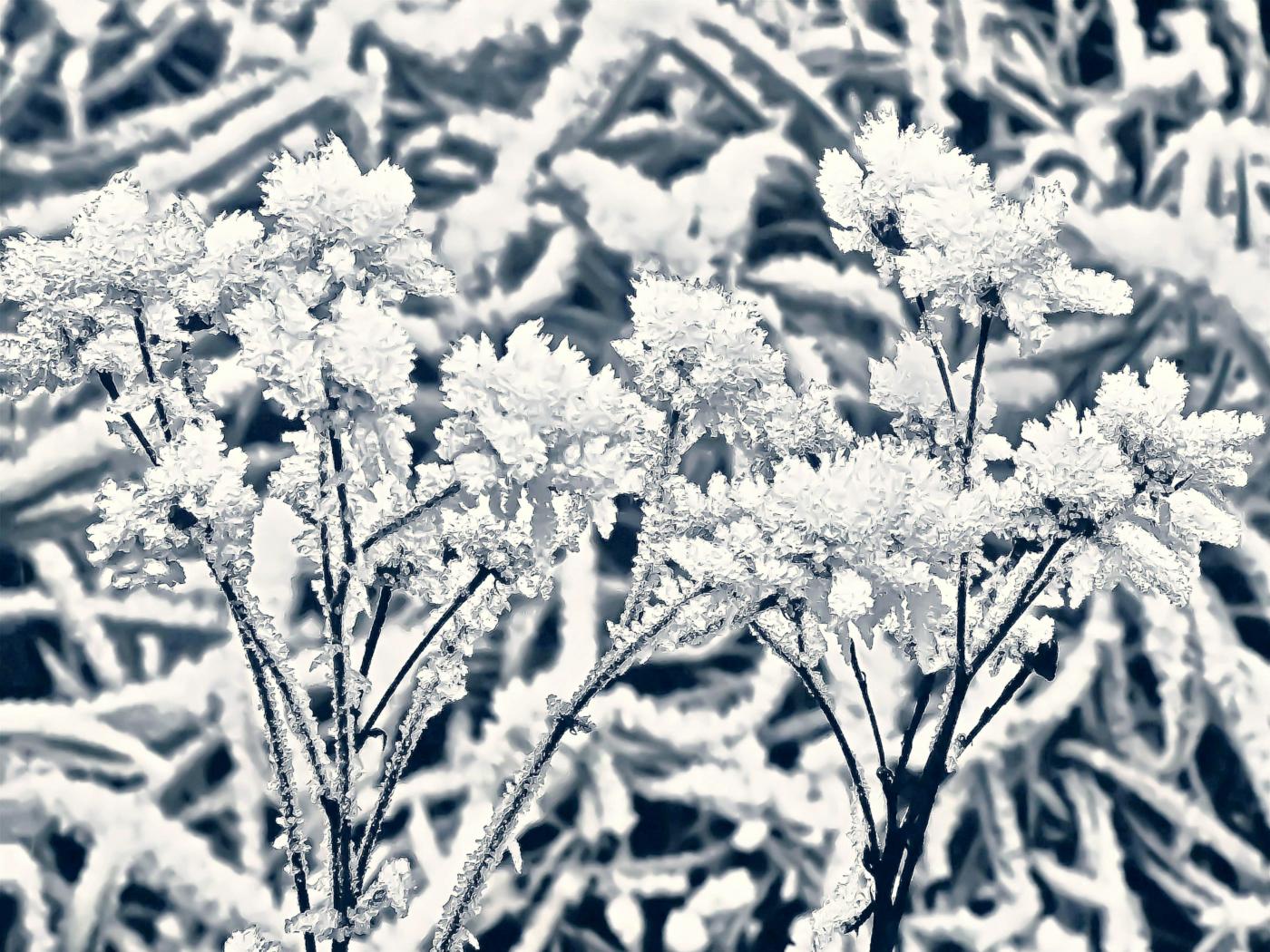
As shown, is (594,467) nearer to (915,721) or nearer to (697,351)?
(697,351)

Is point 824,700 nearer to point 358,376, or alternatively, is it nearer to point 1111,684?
point 358,376

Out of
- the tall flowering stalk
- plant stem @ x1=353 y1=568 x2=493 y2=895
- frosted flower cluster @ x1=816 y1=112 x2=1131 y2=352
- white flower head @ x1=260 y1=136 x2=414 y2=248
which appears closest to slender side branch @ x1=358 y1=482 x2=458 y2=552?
the tall flowering stalk

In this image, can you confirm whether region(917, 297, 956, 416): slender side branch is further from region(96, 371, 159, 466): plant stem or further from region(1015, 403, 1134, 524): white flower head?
region(96, 371, 159, 466): plant stem

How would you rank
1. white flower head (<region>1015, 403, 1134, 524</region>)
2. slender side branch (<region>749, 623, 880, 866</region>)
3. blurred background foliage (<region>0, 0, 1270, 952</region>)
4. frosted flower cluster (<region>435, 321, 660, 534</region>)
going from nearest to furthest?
frosted flower cluster (<region>435, 321, 660, 534</region>), white flower head (<region>1015, 403, 1134, 524</region>), slender side branch (<region>749, 623, 880, 866</region>), blurred background foliage (<region>0, 0, 1270, 952</region>)

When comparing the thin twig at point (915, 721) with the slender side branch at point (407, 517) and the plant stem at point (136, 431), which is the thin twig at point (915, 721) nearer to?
the slender side branch at point (407, 517)

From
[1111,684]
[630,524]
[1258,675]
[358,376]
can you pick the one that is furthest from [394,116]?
[1258,675]

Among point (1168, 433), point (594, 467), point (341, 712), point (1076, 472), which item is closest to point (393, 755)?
point (341, 712)
